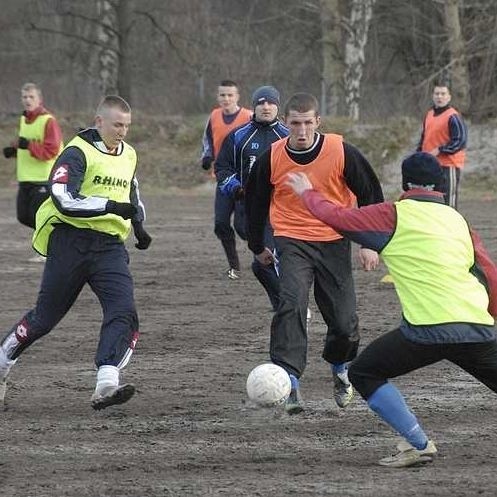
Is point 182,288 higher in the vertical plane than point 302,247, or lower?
lower

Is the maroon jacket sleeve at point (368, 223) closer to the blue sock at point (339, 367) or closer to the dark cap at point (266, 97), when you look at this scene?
the blue sock at point (339, 367)

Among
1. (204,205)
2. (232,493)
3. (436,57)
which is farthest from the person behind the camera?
(436,57)

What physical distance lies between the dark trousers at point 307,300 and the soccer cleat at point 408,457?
1.24 meters

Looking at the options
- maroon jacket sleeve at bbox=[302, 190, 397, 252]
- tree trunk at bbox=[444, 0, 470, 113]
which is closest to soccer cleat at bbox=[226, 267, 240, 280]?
maroon jacket sleeve at bbox=[302, 190, 397, 252]

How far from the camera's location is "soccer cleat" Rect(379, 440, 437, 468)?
6.87m

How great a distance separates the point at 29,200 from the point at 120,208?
8.16 meters

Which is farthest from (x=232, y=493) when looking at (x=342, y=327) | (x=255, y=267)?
(x=255, y=267)

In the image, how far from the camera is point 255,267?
1129cm

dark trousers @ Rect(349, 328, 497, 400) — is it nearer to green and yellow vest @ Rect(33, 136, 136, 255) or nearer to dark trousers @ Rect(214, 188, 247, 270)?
green and yellow vest @ Rect(33, 136, 136, 255)

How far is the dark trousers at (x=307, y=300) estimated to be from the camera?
8039 millimetres

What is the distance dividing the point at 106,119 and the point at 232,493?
2.81 m

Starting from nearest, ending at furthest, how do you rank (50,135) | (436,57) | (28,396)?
(28,396) → (50,135) → (436,57)

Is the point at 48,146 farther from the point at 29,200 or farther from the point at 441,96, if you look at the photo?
the point at 441,96

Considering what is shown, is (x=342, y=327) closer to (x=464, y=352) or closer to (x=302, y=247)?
(x=302, y=247)
